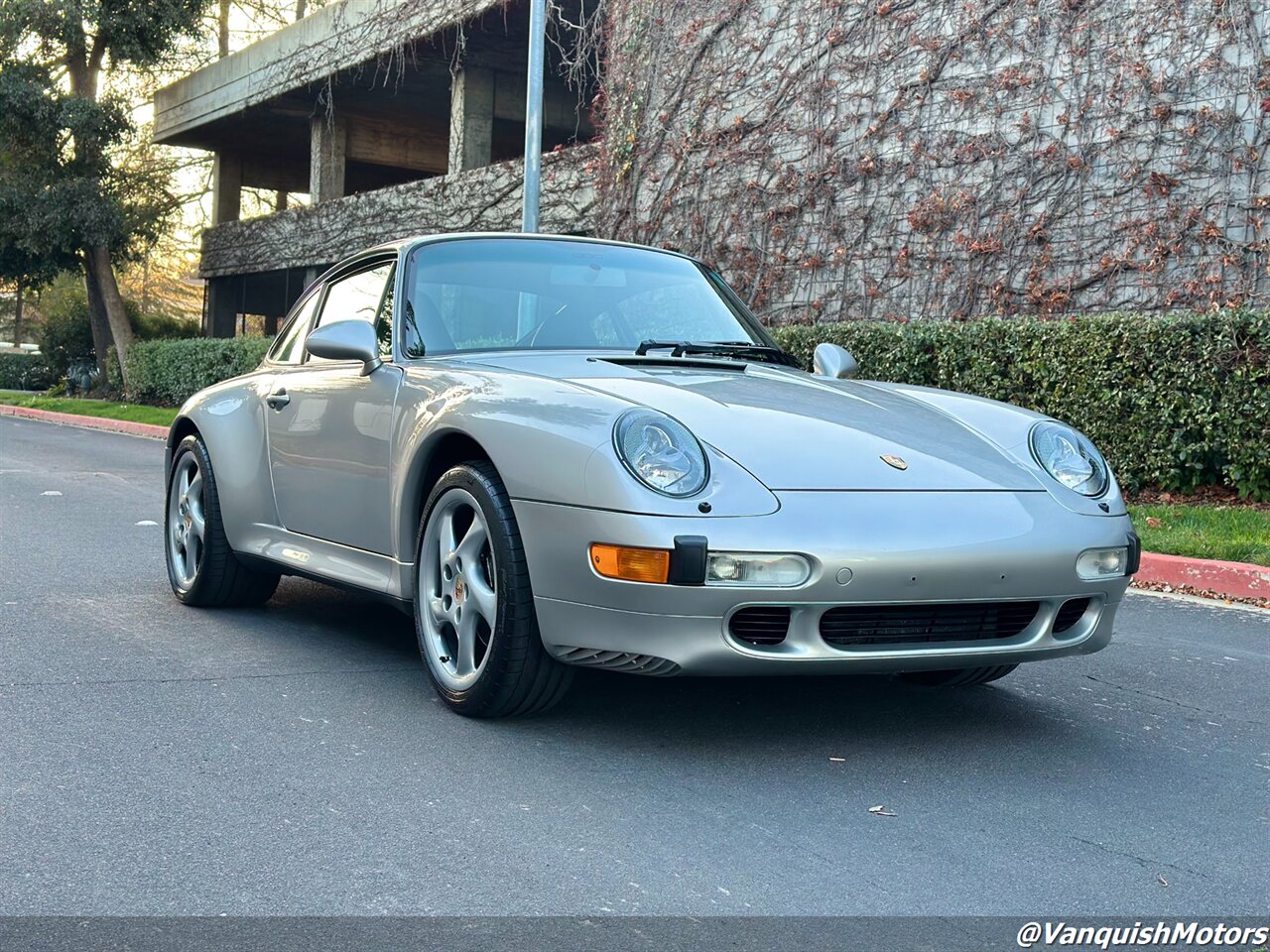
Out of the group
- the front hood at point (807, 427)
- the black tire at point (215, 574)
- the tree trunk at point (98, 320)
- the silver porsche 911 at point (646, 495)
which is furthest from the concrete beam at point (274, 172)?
the front hood at point (807, 427)

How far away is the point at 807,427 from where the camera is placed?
3842 millimetres

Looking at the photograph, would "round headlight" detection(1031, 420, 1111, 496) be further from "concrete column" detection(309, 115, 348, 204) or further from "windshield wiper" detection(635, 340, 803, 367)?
"concrete column" detection(309, 115, 348, 204)

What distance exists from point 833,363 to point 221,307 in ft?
94.1

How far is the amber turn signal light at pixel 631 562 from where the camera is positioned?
3377mm

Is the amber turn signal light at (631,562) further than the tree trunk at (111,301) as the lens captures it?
No

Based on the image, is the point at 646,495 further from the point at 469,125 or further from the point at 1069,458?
the point at 469,125

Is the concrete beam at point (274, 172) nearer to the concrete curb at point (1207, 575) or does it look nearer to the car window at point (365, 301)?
the concrete curb at point (1207, 575)

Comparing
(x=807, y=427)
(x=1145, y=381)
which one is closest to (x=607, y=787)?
(x=807, y=427)

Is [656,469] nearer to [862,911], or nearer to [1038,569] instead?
[1038,569]

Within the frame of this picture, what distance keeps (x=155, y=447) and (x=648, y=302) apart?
1295cm

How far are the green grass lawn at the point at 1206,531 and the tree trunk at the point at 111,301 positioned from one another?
2470 centimetres

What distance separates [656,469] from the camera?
11.5 feet

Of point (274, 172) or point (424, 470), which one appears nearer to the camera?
point (424, 470)

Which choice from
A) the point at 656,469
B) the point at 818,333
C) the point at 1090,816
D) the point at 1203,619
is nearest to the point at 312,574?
the point at 656,469
